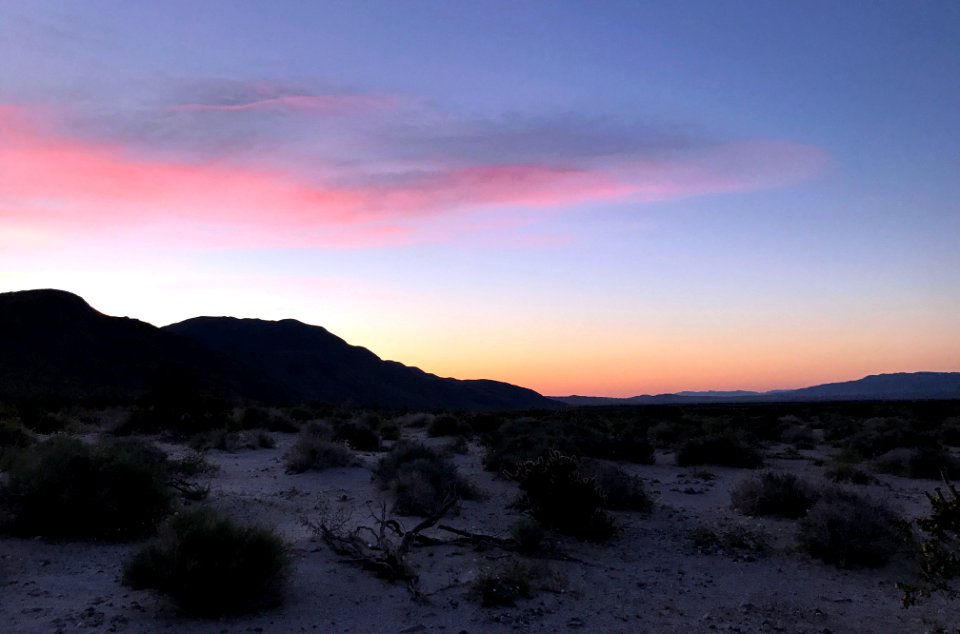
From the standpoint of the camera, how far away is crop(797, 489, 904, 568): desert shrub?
35.0ft

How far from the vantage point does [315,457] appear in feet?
61.6

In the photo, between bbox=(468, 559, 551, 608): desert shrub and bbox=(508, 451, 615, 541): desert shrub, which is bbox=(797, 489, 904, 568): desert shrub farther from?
bbox=(468, 559, 551, 608): desert shrub

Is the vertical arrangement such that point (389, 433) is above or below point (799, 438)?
above

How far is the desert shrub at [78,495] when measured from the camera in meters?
10.6

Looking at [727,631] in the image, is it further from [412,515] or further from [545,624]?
[412,515]

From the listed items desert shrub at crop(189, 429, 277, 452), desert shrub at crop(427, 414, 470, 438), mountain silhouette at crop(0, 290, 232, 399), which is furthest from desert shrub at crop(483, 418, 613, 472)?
mountain silhouette at crop(0, 290, 232, 399)

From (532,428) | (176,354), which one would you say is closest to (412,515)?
(532,428)

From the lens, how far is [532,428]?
26.5m

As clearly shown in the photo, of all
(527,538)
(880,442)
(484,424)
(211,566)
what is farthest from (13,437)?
(880,442)

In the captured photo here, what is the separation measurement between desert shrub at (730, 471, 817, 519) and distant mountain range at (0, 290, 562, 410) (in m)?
24.3

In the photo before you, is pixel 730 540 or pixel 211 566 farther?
pixel 730 540

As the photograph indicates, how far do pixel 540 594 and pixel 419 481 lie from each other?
17.8 feet

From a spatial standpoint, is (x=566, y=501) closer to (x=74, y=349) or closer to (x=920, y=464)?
(x=920, y=464)

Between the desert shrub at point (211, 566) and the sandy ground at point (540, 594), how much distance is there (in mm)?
235
